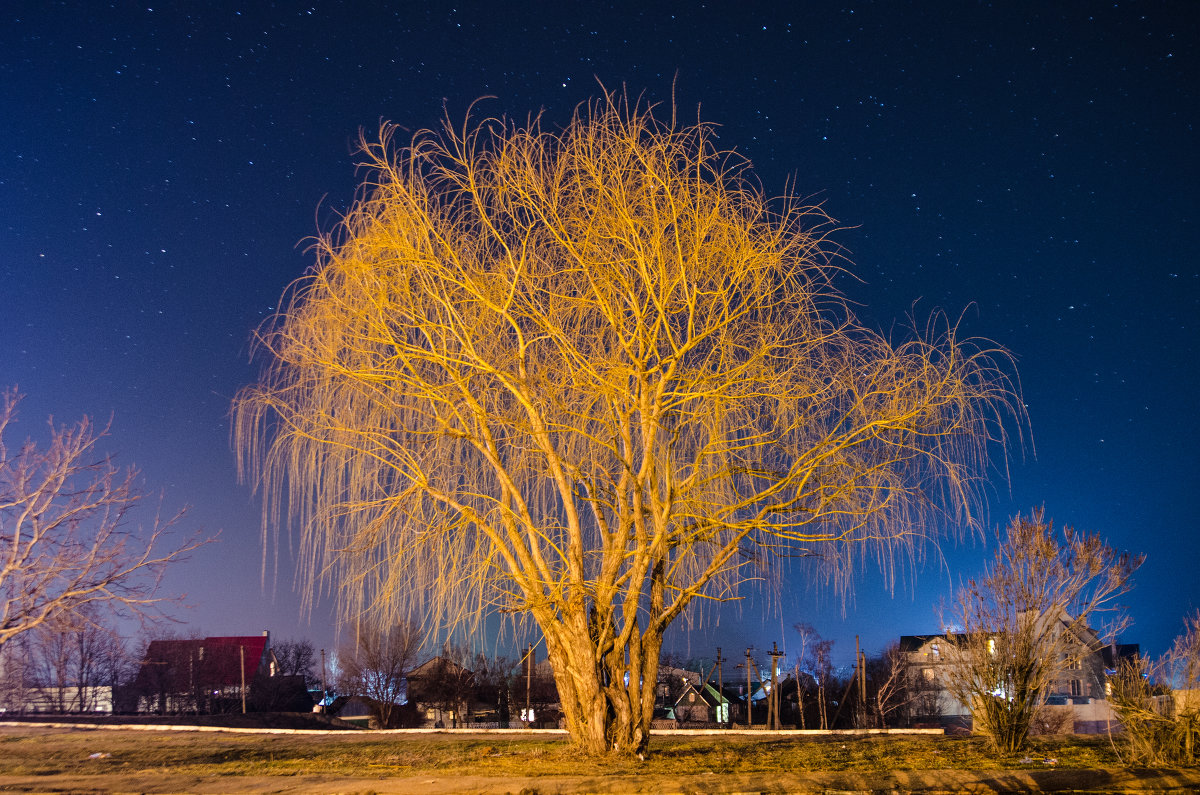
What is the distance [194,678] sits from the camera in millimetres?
50688

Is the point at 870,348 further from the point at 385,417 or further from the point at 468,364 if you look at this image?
the point at 385,417

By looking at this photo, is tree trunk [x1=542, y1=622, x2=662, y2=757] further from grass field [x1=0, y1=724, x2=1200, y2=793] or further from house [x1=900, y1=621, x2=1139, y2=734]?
house [x1=900, y1=621, x2=1139, y2=734]

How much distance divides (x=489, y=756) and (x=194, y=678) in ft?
164

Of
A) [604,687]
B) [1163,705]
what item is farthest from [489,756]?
[1163,705]

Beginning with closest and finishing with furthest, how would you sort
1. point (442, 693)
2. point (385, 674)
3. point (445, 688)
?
point (445, 688), point (442, 693), point (385, 674)

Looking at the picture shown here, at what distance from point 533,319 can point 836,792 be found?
19.4 feet

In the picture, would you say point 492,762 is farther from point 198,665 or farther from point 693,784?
A: point 198,665

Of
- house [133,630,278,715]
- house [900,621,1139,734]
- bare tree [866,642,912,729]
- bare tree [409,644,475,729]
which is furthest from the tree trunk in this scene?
house [133,630,278,715]

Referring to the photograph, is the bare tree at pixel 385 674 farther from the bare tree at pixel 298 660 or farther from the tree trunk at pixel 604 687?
the tree trunk at pixel 604 687

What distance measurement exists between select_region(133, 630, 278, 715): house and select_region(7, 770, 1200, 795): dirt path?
148 ft

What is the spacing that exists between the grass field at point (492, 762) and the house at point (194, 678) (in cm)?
4125

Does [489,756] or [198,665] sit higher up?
[489,756]

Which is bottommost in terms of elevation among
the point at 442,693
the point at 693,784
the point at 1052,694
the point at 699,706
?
the point at 699,706

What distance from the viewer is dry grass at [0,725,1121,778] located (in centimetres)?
827
